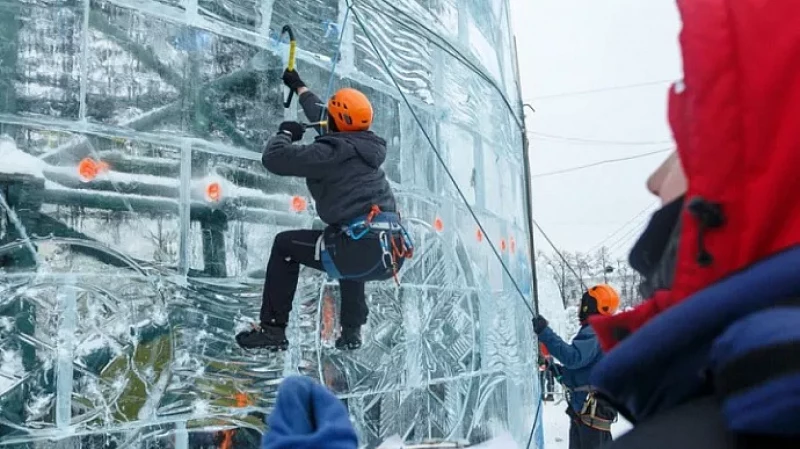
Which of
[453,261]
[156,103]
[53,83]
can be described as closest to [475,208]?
[453,261]

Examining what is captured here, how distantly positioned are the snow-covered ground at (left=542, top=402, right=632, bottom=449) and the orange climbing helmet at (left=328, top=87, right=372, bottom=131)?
363 inches

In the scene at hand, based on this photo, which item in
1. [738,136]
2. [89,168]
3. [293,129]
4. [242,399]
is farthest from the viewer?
[242,399]

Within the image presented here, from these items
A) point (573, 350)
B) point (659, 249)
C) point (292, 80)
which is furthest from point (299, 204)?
point (659, 249)

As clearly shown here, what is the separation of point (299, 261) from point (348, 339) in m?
0.74

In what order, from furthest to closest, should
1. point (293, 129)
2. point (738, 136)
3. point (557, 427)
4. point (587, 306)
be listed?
point (557, 427)
point (587, 306)
point (293, 129)
point (738, 136)

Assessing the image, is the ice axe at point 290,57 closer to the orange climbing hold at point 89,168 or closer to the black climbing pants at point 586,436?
the orange climbing hold at point 89,168

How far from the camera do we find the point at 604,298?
7.44 metres

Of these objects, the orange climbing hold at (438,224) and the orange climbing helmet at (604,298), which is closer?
the orange climbing hold at (438,224)

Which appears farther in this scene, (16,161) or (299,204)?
(299,204)

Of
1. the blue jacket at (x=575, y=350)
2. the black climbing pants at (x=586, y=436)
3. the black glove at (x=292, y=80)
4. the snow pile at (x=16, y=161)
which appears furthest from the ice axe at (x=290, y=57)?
the black climbing pants at (x=586, y=436)

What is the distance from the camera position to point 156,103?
4.05 meters

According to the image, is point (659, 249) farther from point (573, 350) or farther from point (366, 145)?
point (573, 350)

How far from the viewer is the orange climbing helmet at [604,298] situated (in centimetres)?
737

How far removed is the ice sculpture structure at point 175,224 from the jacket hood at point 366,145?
2.30 ft
